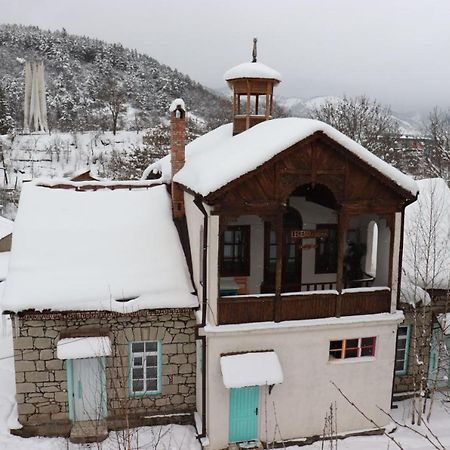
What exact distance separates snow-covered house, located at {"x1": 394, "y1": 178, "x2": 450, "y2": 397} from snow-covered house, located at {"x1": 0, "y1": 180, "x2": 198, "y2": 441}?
5850mm

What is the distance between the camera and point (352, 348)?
11453mm

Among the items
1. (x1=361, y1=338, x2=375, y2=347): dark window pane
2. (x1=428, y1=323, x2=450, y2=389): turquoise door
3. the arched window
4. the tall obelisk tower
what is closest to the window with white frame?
(x1=361, y1=338, x2=375, y2=347): dark window pane

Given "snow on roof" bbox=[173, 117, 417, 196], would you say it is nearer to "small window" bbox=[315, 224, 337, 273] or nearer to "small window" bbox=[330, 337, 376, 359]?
"small window" bbox=[315, 224, 337, 273]

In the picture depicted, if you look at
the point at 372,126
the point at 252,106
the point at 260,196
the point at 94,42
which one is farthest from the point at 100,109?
the point at 260,196

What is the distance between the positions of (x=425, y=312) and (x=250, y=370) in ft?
17.7

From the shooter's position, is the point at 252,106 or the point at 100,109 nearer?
the point at 252,106

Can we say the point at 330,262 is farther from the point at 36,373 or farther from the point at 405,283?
the point at 36,373

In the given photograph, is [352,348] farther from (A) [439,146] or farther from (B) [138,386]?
(A) [439,146]

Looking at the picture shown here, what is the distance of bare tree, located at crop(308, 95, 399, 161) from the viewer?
33594 mm

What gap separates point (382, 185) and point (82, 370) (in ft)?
26.9

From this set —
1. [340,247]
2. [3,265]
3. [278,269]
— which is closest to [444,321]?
[340,247]

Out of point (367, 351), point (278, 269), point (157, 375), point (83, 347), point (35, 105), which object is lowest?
point (157, 375)

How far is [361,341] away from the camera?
37.7ft

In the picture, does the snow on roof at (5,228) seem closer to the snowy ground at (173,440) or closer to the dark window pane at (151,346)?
the snowy ground at (173,440)
